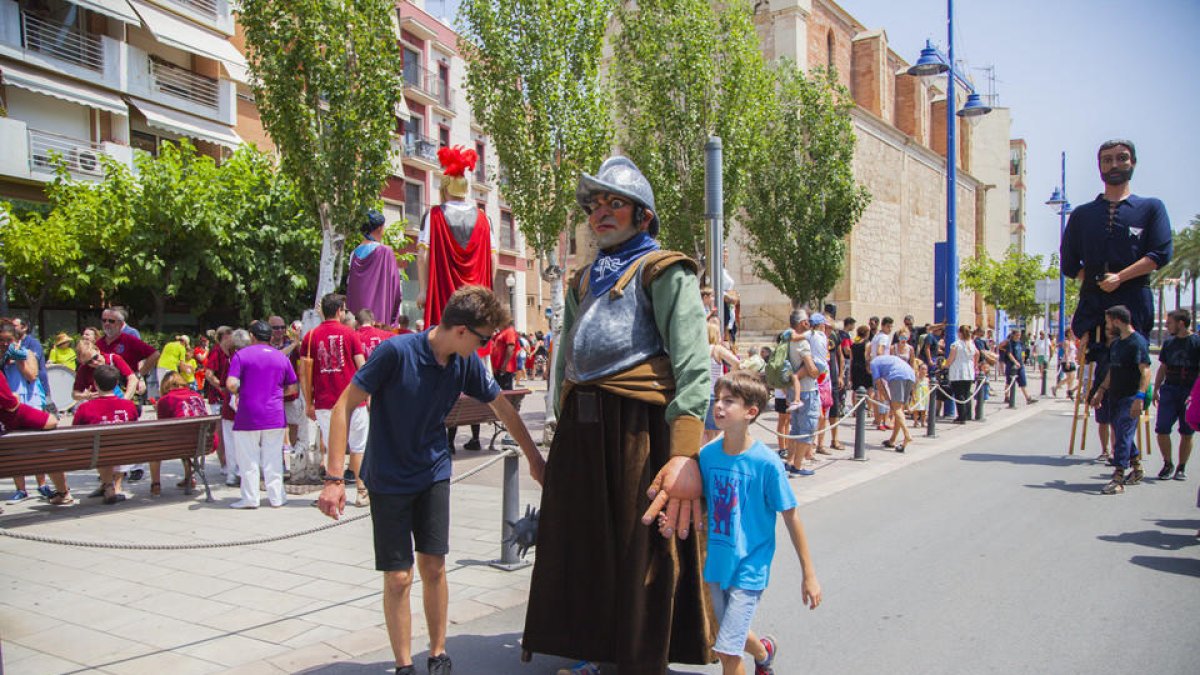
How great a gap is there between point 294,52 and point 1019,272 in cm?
3603

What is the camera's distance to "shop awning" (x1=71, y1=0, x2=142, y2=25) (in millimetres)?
22059

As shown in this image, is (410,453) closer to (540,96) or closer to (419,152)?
(540,96)

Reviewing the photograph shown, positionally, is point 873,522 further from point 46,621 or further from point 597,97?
point 597,97

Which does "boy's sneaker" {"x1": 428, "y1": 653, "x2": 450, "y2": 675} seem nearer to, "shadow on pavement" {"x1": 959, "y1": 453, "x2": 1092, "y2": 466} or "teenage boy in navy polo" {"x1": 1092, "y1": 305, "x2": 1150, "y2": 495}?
"teenage boy in navy polo" {"x1": 1092, "y1": 305, "x2": 1150, "y2": 495}

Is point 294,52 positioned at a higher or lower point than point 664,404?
higher

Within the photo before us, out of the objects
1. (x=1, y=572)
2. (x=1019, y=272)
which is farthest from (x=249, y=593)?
(x=1019, y=272)

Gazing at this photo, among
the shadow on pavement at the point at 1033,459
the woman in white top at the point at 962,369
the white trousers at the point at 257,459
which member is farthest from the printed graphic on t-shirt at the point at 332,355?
the woman in white top at the point at 962,369

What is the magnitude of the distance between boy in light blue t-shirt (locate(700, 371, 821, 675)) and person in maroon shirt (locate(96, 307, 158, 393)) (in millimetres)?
7514

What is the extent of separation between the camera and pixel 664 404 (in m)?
3.05

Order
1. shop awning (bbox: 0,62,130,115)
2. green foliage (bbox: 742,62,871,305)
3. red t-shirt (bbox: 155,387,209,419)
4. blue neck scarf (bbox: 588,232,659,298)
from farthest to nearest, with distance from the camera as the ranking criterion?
green foliage (bbox: 742,62,871,305)
shop awning (bbox: 0,62,130,115)
red t-shirt (bbox: 155,387,209,419)
blue neck scarf (bbox: 588,232,659,298)

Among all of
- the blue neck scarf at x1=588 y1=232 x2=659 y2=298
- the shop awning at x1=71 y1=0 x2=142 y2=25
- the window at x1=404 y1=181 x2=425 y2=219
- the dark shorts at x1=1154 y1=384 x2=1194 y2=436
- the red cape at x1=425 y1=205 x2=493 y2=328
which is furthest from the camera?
the window at x1=404 y1=181 x2=425 y2=219

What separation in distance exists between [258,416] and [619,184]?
5219mm

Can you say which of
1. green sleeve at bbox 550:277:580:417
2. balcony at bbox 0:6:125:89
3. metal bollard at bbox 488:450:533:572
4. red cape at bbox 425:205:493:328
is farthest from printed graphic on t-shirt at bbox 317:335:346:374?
balcony at bbox 0:6:125:89

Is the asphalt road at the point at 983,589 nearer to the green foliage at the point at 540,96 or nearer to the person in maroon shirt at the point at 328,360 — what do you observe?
the person in maroon shirt at the point at 328,360
